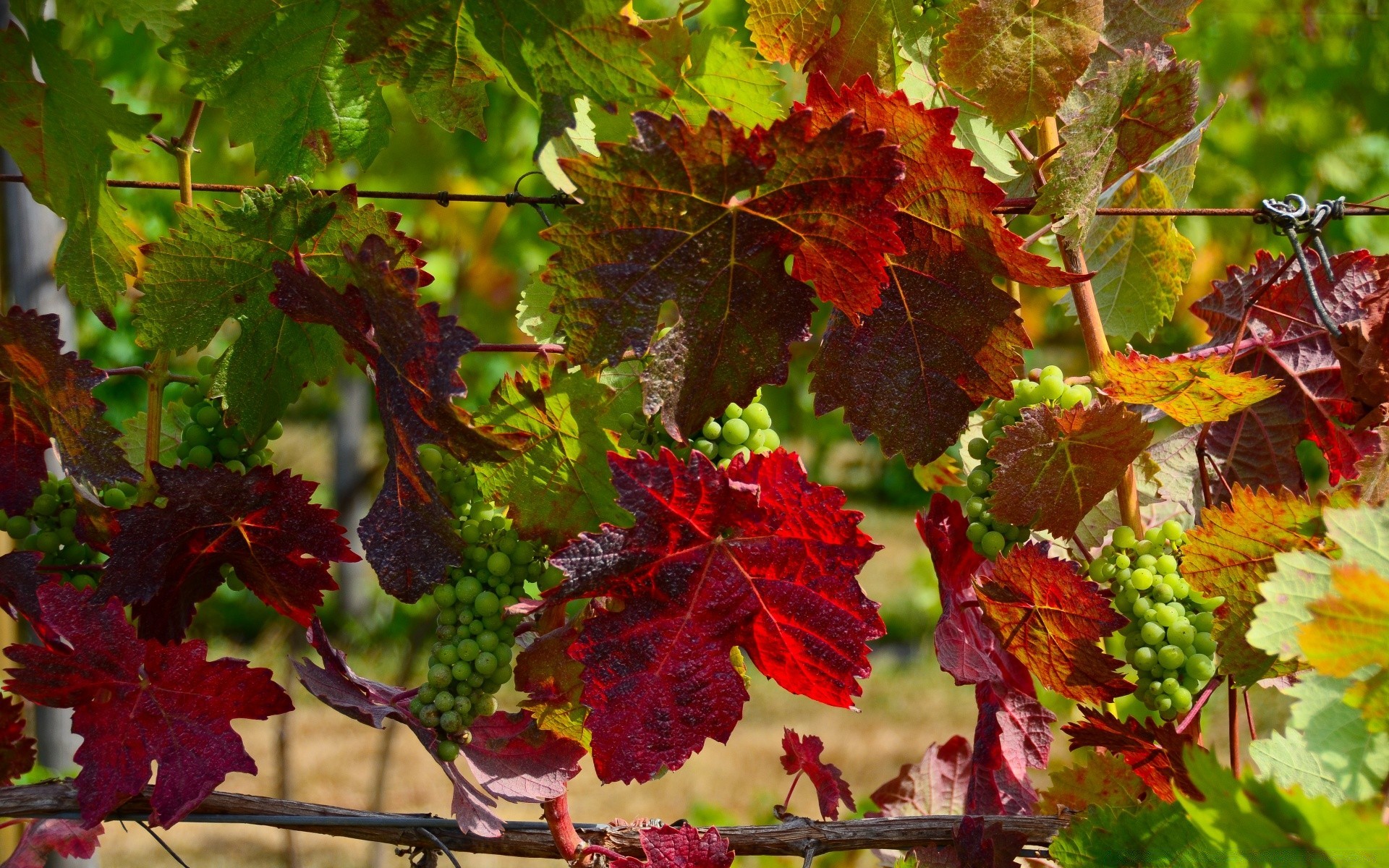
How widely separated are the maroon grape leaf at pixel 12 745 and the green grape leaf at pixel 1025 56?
84 centimetres

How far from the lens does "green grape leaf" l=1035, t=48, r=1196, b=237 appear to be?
69 cm

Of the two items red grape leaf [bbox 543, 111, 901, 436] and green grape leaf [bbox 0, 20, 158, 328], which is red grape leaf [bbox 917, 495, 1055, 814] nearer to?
red grape leaf [bbox 543, 111, 901, 436]

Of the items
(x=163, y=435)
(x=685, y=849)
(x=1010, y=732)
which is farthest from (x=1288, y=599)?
(x=163, y=435)

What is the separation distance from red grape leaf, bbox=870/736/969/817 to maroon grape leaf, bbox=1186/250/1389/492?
0.39 meters

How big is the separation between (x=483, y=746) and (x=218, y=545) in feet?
0.72

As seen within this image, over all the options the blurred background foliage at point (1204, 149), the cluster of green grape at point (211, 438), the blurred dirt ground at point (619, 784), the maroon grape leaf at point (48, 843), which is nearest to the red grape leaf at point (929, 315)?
the cluster of green grape at point (211, 438)

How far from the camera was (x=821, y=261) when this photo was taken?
2.08 feet

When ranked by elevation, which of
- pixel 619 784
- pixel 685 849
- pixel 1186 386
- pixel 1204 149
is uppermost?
pixel 1204 149

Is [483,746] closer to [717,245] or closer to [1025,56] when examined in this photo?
[717,245]

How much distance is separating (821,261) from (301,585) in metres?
0.40

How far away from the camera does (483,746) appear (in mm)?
708

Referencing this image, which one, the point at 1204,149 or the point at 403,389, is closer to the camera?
the point at 403,389

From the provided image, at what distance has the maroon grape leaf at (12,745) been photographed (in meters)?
0.83

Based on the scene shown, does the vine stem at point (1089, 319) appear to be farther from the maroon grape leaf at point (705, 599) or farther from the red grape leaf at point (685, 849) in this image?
the red grape leaf at point (685, 849)
